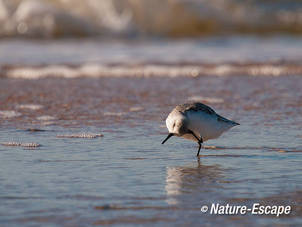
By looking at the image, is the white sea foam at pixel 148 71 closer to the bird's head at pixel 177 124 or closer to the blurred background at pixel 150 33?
the blurred background at pixel 150 33

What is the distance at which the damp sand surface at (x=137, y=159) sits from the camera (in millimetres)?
3482

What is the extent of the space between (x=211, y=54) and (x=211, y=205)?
10.2 meters

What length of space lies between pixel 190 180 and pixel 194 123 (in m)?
0.86

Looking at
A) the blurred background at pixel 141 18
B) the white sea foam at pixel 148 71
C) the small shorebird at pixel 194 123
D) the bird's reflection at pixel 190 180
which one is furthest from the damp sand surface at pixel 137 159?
the blurred background at pixel 141 18

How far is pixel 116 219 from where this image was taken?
3.32m

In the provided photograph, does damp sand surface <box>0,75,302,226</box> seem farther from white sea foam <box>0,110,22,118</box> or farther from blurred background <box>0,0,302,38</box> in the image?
blurred background <box>0,0,302,38</box>

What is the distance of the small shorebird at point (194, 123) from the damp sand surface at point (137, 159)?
0.17 meters

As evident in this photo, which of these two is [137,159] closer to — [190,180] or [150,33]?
[190,180]

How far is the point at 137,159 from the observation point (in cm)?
480

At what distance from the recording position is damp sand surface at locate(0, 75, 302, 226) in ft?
11.4

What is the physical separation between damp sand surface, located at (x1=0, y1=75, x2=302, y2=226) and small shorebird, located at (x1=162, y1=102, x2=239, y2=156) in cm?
17

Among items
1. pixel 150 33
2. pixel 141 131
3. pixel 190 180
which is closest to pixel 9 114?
pixel 141 131

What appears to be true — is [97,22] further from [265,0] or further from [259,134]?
[259,134]

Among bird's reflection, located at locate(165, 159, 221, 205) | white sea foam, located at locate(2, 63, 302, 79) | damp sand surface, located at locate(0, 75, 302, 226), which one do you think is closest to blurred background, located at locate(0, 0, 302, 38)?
white sea foam, located at locate(2, 63, 302, 79)
